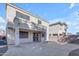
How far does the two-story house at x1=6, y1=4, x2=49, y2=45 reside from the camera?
114 inches

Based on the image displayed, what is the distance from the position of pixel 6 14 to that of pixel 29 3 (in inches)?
15.7

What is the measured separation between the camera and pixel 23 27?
295 centimetres

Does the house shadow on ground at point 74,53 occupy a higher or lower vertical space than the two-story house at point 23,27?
lower

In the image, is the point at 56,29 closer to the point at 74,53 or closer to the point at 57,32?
the point at 57,32

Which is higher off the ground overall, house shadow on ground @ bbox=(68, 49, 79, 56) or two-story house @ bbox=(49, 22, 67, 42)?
two-story house @ bbox=(49, 22, 67, 42)

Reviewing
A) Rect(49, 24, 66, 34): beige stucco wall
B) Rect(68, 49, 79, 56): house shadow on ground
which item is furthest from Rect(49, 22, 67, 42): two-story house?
Rect(68, 49, 79, 56): house shadow on ground

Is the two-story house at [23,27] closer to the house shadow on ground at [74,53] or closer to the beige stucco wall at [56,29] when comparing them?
the beige stucco wall at [56,29]

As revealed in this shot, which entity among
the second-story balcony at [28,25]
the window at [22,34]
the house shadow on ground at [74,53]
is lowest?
the house shadow on ground at [74,53]

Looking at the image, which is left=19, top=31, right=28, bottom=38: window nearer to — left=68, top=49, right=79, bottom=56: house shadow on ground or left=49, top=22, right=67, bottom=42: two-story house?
left=49, top=22, right=67, bottom=42: two-story house

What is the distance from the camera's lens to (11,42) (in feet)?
9.57

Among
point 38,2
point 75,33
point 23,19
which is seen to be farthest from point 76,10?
point 23,19

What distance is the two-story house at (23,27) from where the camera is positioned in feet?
9.47

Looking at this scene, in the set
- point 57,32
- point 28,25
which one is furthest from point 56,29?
point 28,25

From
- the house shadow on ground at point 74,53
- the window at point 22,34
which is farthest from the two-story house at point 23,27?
the house shadow on ground at point 74,53
